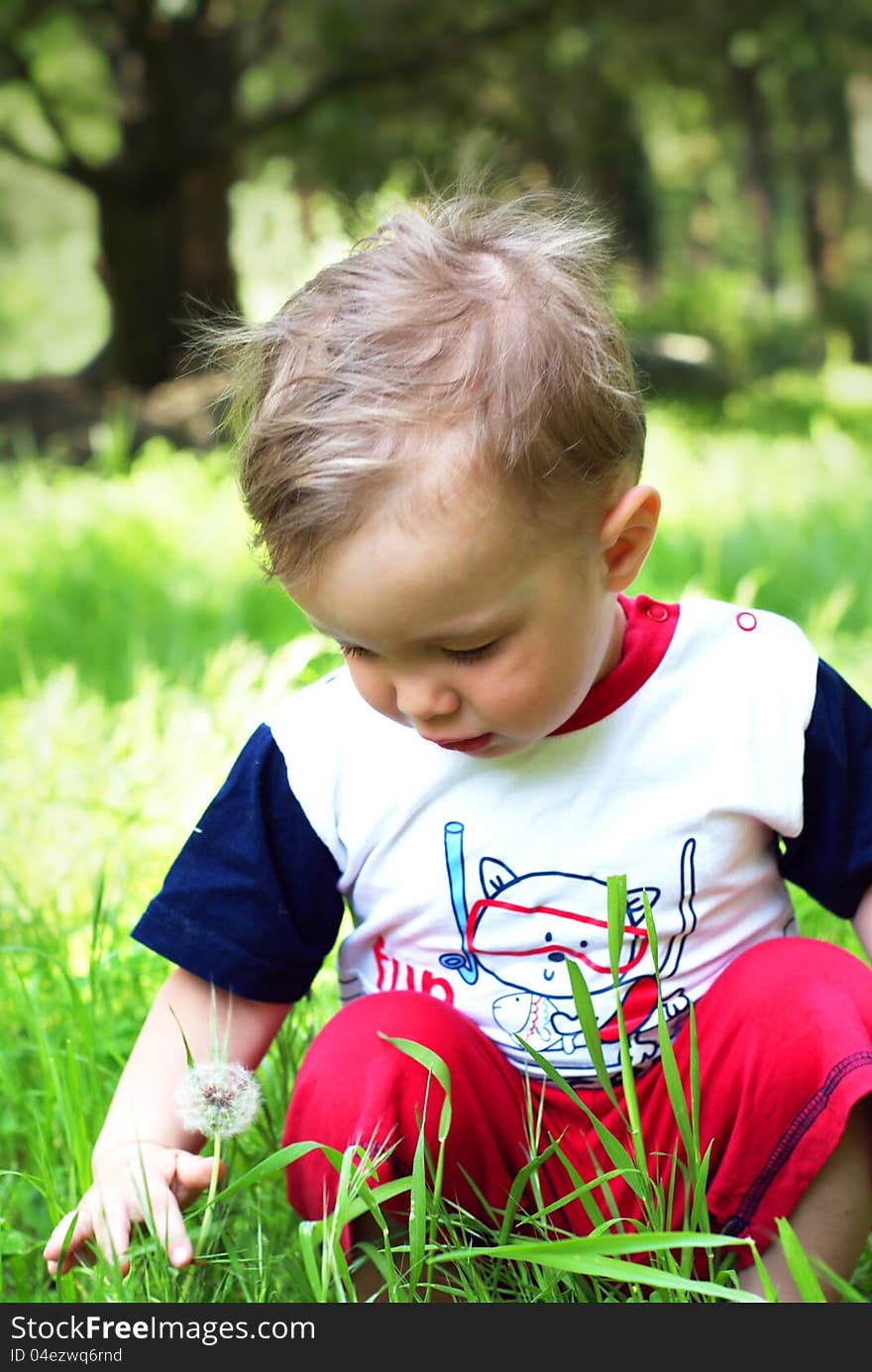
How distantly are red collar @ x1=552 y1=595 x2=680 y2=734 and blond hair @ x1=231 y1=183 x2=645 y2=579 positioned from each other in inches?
7.8

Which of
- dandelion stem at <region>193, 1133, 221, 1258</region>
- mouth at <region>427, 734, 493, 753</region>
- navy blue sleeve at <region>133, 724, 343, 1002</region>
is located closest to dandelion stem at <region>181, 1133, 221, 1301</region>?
dandelion stem at <region>193, 1133, 221, 1258</region>

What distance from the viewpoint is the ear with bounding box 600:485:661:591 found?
1.35 m

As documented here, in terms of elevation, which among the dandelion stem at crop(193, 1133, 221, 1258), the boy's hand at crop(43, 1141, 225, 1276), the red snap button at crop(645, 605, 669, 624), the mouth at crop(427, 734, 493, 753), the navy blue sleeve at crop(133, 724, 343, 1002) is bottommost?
the boy's hand at crop(43, 1141, 225, 1276)

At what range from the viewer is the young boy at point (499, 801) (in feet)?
4.13

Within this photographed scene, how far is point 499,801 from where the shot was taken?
148 centimetres

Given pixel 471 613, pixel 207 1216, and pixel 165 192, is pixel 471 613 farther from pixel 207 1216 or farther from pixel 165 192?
pixel 165 192

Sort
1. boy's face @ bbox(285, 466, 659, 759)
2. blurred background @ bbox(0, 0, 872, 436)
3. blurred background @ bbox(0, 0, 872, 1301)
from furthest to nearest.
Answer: blurred background @ bbox(0, 0, 872, 436), blurred background @ bbox(0, 0, 872, 1301), boy's face @ bbox(285, 466, 659, 759)

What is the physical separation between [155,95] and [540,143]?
5.88 m

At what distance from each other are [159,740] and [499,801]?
4.96 ft

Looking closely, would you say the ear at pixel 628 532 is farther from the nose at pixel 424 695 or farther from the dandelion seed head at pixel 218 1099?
the dandelion seed head at pixel 218 1099

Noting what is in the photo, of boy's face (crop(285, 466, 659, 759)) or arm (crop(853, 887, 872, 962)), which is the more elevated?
boy's face (crop(285, 466, 659, 759))

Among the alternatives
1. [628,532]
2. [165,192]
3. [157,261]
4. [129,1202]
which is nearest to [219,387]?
[157,261]

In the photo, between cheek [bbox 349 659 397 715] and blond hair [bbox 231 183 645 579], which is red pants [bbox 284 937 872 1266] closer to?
cheek [bbox 349 659 397 715]

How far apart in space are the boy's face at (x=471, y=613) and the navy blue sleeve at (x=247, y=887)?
20cm
